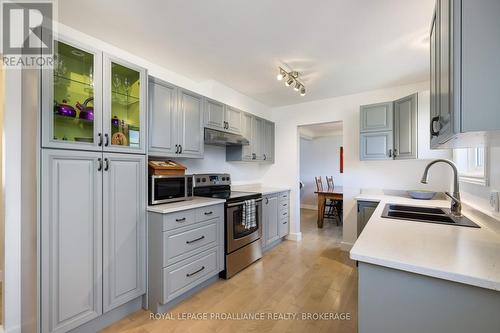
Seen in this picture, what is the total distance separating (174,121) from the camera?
2.38 meters

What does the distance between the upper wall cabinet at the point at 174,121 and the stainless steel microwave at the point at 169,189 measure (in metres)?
0.26

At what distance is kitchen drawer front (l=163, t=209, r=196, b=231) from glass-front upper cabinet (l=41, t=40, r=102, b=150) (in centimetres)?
81

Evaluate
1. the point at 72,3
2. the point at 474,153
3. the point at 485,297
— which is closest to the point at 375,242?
the point at 485,297

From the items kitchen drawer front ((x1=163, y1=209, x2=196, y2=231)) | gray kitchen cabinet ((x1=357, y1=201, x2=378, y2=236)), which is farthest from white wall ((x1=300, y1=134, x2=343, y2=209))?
kitchen drawer front ((x1=163, y1=209, x2=196, y2=231))

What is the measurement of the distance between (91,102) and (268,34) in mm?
1613

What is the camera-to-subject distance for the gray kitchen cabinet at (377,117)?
9.77ft

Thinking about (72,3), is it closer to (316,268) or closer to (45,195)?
(45,195)

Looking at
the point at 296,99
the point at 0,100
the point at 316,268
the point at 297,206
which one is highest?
the point at 296,99

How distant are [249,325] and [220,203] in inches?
46.2

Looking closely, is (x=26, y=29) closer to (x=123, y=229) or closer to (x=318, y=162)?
(x=123, y=229)

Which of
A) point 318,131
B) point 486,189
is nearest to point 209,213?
point 486,189

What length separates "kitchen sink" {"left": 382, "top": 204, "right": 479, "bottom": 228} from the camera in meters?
1.54

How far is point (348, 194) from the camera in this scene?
3592 mm

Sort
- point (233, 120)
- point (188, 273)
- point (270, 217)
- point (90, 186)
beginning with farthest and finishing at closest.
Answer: point (270, 217) < point (233, 120) < point (188, 273) < point (90, 186)
